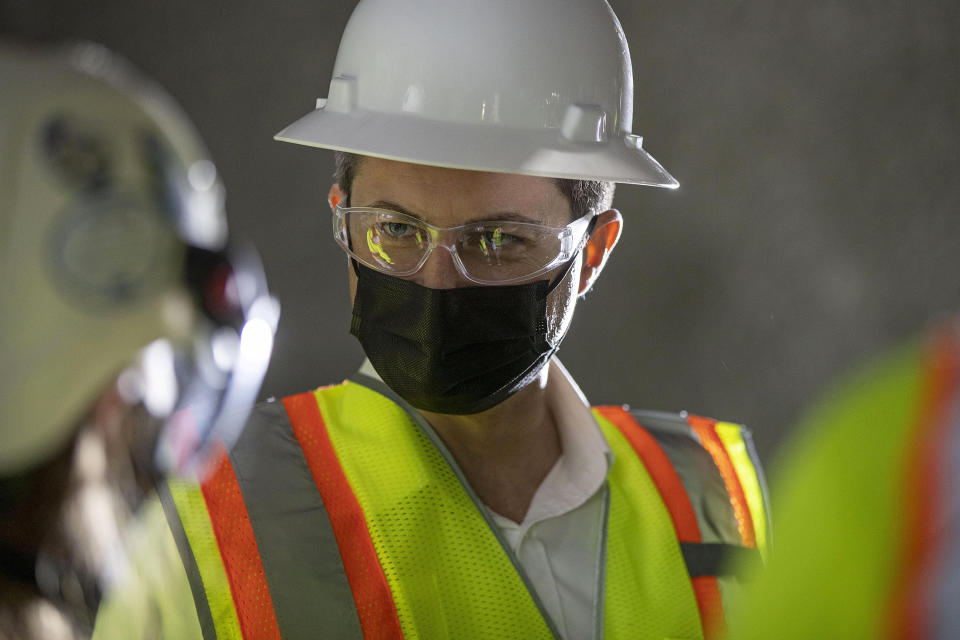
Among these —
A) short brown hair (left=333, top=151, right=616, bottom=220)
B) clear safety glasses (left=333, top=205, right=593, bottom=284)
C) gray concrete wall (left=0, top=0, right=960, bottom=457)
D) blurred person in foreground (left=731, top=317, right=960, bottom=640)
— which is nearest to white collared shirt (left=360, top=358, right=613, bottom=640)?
clear safety glasses (left=333, top=205, right=593, bottom=284)

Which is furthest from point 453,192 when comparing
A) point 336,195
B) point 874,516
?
point 874,516

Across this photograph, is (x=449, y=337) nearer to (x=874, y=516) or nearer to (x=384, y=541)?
(x=384, y=541)

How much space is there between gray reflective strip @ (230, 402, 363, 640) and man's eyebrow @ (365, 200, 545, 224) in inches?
17.4

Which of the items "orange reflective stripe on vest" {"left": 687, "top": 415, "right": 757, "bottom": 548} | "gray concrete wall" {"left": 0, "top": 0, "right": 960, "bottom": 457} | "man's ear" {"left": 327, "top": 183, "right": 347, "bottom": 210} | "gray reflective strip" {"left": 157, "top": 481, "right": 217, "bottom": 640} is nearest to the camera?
"gray reflective strip" {"left": 157, "top": 481, "right": 217, "bottom": 640}

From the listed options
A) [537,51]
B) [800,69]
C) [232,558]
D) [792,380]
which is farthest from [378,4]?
[792,380]

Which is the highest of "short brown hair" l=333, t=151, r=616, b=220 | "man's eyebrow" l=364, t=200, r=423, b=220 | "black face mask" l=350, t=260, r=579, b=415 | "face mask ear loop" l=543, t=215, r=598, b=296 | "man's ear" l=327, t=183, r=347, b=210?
"short brown hair" l=333, t=151, r=616, b=220

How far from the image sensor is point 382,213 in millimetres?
1637

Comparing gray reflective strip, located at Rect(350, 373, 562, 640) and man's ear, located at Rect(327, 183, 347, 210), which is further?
man's ear, located at Rect(327, 183, 347, 210)

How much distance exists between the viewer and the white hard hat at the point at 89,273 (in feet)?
8.07

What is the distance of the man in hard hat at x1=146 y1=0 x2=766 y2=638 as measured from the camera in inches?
57.9

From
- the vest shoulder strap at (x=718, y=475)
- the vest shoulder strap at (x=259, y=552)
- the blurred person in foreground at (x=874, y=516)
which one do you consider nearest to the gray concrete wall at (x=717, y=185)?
the vest shoulder strap at (x=718, y=475)

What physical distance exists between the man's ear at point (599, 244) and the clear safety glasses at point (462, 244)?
129mm

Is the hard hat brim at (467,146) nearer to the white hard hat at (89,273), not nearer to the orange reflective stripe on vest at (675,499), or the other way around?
the orange reflective stripe on vest at (675,499)

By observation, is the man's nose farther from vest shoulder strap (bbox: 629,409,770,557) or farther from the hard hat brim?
vest shoulder strap (bbox: 629,409,770,557)
